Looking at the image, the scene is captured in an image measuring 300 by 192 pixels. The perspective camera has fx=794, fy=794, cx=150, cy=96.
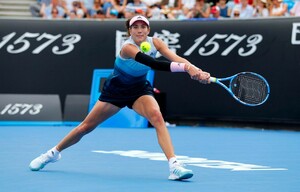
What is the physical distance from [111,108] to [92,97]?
947 centimetres

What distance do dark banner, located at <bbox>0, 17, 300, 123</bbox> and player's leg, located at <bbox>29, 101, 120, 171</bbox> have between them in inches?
353

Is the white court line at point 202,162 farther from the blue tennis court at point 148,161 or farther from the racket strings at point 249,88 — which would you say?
the racket strings at point 249,88

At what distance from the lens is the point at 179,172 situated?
26.9 feet

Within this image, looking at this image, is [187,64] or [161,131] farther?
[161,131]

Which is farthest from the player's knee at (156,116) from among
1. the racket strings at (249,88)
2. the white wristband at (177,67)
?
the racket strings at (249,88)

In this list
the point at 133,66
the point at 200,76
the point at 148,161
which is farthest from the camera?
the point at 148,161

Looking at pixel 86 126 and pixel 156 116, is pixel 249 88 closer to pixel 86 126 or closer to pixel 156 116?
pixel 156 116

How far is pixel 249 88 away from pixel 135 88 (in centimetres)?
130

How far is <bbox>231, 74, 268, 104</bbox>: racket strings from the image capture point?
8641 mm

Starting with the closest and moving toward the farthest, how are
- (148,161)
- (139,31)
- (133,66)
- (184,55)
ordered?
(139,31), (133,66), (148,161), (184,55)

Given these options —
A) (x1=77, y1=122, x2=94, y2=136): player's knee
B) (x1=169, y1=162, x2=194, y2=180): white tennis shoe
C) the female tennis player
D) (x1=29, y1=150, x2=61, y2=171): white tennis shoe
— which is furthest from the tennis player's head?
(x1=29, y1=150, x2=61, y2=171): white tennis shoe

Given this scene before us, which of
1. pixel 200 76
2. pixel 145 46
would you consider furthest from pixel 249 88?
pixel 145 46

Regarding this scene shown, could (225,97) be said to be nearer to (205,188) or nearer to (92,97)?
(92,97)

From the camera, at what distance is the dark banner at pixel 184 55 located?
17.5 meters
